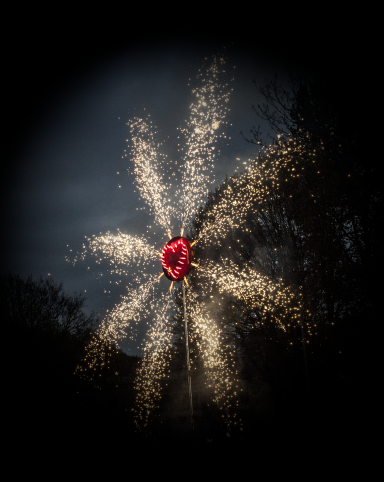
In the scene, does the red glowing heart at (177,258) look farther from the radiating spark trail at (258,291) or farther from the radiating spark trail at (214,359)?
the radiating spark trail at (214,359)

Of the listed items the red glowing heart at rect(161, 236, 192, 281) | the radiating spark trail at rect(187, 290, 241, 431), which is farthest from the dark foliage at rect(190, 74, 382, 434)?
the red glowing heart at rect(161, 236, 192, 281)

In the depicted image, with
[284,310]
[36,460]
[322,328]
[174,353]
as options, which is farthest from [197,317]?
[36,460]

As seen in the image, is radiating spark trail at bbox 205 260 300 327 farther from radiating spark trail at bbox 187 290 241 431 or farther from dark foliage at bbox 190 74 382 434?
radiating spark trail at bbox 187 290 241 431

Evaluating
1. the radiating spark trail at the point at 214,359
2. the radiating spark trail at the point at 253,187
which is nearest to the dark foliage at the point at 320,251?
the radiating spark trail at the point at 253,187

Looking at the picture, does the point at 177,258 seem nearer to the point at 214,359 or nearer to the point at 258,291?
the point at 258,291

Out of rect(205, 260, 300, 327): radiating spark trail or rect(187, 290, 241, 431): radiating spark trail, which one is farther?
rect(187, 290, 241, 431): radiating spark trail

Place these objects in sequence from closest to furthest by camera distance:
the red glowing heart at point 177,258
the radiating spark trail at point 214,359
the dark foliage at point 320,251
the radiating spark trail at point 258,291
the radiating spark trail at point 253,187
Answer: the red glowing heart at point 177,258
the dark foliage at point 320,251
the radiating spark trail at point 253,187
the radiating spark trail at point 258,291
the radiating spark trail at point 214,359

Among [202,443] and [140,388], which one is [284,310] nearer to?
[202,443]

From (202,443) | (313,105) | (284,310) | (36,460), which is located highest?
(313,105)

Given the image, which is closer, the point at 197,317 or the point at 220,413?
the point at 220,413
